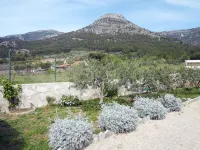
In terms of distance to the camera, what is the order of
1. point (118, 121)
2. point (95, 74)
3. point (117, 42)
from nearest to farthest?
point (118, 121), point (95, 74), point (117, 42)

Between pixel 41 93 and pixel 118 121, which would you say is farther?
pixel 41 93

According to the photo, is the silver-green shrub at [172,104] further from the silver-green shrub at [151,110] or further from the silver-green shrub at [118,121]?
the silver-green shrub at [118,121]

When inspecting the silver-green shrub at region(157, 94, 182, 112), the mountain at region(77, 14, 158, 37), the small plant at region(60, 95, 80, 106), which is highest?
the mountain at region(77, 14, 158, 37)

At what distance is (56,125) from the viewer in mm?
5855

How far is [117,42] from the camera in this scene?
46844 millimetres

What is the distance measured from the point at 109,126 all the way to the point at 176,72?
33.8ft

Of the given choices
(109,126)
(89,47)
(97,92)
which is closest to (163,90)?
(97,92)

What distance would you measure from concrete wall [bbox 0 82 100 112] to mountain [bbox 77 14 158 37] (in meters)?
45.2

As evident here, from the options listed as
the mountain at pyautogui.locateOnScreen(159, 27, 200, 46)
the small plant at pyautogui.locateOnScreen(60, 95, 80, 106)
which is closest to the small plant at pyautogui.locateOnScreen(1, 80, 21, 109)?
the small plant at pyautogui.locateOnScreen(60, 95, 80, 106)

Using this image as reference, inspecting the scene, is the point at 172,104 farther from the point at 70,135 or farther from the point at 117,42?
the point at 117,42

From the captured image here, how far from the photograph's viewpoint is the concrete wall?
37.4ft

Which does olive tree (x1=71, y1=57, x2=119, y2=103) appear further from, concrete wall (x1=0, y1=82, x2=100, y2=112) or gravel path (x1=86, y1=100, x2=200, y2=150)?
gravel path (x1=86, y1=100, x2=200, y2=150)

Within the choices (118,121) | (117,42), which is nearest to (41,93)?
(118,121)

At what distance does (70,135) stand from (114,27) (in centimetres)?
6139
